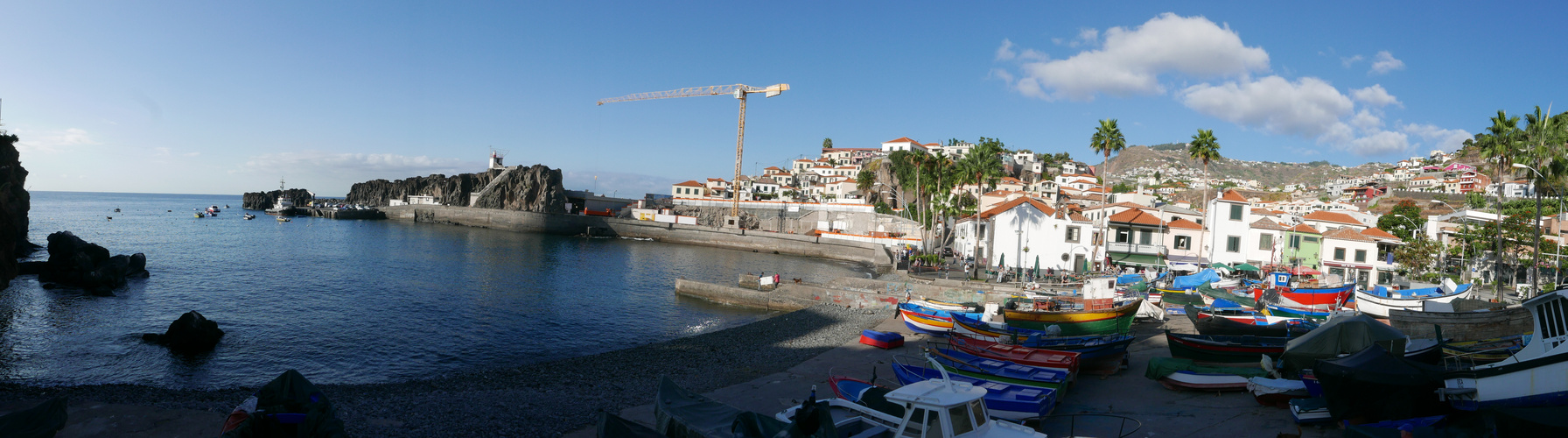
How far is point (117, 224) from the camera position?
9244 centimetres

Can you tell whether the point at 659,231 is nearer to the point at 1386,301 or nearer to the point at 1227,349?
the point at 1386,301

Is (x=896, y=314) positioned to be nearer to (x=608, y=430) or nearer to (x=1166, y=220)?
(x=608, y=430)

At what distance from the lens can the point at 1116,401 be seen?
48.3ft

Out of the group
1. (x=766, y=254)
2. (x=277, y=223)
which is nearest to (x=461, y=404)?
(x=766, y=254)

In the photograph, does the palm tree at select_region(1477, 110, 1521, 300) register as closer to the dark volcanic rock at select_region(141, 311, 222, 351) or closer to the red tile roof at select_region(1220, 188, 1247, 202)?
the red tile roof at select_region(1220, 188, 1247, 202)

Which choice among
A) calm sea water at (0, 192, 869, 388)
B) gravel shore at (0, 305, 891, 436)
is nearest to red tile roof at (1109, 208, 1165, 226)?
calm sea water at (0, 192, 869, 388)

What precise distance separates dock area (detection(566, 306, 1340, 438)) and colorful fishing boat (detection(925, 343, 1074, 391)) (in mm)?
586

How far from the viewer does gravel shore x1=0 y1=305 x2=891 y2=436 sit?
46.7ft

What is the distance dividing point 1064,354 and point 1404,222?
207ft

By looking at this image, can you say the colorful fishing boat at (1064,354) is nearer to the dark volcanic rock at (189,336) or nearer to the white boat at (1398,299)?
the white boat at (1398,299)

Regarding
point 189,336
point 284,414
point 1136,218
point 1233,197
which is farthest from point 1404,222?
point 189,336

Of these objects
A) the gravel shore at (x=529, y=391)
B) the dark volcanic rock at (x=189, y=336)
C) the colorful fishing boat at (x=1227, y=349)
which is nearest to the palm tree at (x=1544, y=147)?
the colorful fishing boat at (x=1227, y=349)

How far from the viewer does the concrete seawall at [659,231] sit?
6988 cm

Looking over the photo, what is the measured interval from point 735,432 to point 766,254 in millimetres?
62764
